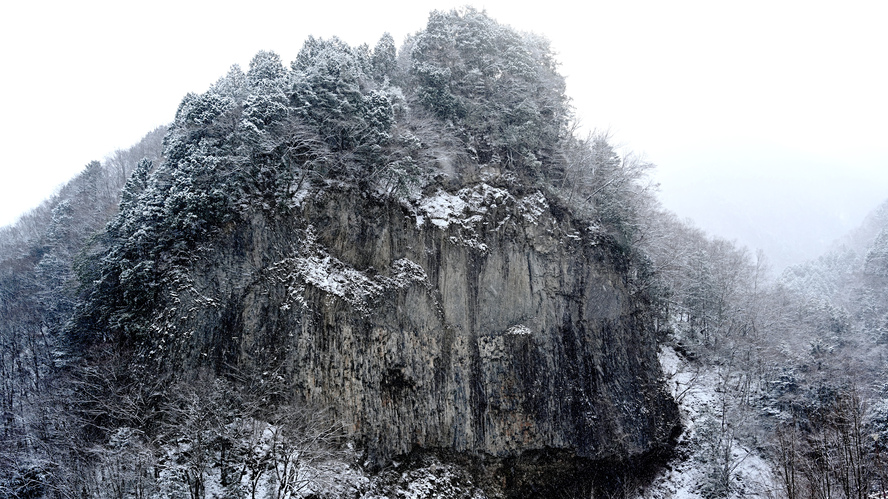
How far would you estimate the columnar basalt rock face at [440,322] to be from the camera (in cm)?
1733

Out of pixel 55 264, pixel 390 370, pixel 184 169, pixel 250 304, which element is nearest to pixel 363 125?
pixel 184 169

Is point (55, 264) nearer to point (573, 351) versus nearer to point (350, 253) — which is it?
point (350, 253)

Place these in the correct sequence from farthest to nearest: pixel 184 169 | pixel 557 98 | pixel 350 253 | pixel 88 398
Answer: pixel 557 98 → pixel 350 253 → pixel 184 169 → pixel 88 398

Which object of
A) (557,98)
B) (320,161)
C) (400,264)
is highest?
(557,98)

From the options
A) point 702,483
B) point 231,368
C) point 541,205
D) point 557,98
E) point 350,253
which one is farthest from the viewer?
point 557,98

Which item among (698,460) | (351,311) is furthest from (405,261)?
(698,460)

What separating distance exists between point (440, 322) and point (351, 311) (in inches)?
157

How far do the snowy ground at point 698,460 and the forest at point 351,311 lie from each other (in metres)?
0.10

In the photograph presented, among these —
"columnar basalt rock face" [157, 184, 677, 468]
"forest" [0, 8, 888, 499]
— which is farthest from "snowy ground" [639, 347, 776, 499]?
"columnar basalt rock face" [157, 184, 677, 468]

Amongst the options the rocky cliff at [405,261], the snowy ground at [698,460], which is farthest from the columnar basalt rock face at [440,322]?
the snowy ground at [698,460]

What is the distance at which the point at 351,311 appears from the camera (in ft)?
59.5

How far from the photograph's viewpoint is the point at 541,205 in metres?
22.3

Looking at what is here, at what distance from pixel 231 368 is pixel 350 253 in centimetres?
644

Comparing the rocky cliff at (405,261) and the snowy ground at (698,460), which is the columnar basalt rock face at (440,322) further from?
the snowy ground at (698,460)
